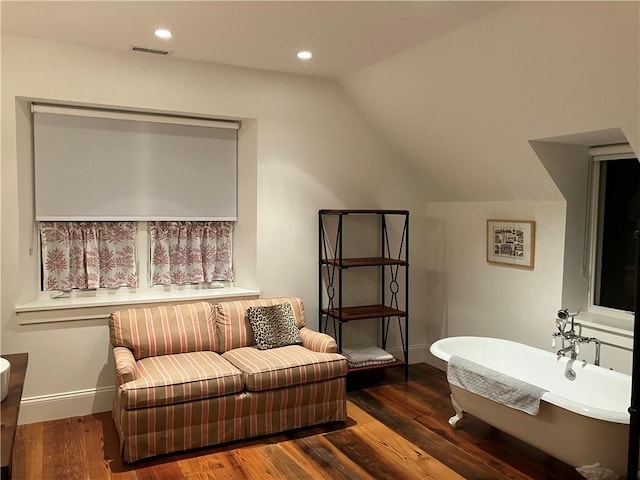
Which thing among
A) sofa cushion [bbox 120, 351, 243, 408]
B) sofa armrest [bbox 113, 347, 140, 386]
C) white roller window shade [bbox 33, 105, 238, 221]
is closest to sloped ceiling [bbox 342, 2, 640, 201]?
white roller window shade [bbox 33, 105, 238, 221]

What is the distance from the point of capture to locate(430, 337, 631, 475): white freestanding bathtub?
8.61 ft

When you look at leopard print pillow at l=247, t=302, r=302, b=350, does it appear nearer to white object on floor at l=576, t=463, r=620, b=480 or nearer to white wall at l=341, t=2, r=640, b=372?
white wall at l=341, t=2, r=640, b=372

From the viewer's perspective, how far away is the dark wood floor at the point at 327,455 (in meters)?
2.95

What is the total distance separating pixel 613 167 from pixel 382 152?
186 cm

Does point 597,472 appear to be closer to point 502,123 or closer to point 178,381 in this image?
point 502,123

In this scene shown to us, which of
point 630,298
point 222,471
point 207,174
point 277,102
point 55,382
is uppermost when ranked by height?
point 277,102

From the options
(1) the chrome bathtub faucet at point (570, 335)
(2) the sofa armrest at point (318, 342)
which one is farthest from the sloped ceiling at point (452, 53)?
(2) the sofa armrest at point (318, 342)

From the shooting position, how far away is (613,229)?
3.69m

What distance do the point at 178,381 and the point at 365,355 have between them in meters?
1.78

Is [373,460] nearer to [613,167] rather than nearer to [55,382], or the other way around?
[55,382]

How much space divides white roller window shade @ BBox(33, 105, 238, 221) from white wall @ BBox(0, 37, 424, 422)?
0.14 meters

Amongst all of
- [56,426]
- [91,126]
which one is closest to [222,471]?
[56,426]

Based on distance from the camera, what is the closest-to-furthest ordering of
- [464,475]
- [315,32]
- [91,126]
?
[464,475], [315,32], [91,126]

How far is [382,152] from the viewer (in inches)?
186
